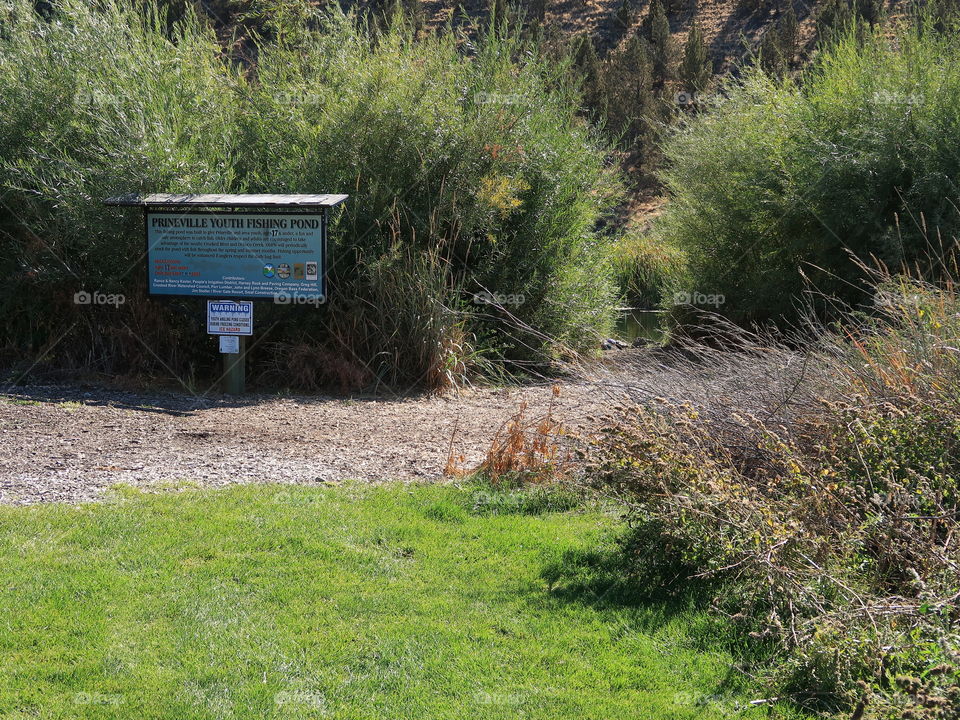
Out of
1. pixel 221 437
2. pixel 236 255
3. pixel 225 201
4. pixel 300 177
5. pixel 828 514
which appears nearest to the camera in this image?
pixel 828 514

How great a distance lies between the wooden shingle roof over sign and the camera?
10.0 metres

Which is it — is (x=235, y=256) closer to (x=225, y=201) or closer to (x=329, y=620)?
(x=225, y=201)

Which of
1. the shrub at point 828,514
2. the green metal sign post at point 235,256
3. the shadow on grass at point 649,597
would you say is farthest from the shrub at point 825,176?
the shadow on grass at point 649,597

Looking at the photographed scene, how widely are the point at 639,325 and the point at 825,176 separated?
28.0 ft

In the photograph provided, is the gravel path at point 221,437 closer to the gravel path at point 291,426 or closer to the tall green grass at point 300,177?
the gravel path at point 291,426

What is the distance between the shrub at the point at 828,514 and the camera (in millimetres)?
3635

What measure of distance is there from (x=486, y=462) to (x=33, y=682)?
3682 millimetres

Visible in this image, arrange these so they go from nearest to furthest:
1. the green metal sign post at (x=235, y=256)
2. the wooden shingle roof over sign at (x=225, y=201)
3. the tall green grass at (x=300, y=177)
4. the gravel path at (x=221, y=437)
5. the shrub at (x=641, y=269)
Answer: the gravel path at (x=221, y=437) → the wooden shingle roof over sign at (x=225, y=201) → the green metal sign post at (x=235, y=256) → the tall green grass at (x=300, y=177) → the shrub at (x=641, y=269)

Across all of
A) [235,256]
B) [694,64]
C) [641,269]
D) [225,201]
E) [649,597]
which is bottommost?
[641,269]

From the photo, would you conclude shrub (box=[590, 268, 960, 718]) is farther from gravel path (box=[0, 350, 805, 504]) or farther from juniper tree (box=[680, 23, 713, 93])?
juniper tree (box=[680, 23, 713, 93])

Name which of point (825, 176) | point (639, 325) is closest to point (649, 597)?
point (825, 176)

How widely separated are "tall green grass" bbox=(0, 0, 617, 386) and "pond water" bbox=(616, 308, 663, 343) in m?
7.14

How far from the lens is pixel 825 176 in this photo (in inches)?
546

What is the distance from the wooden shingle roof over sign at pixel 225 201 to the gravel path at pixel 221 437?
2013 millimetres
